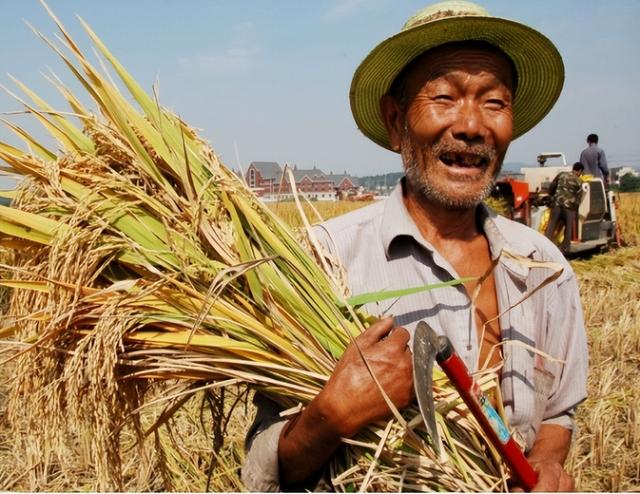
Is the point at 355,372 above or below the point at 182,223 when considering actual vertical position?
below

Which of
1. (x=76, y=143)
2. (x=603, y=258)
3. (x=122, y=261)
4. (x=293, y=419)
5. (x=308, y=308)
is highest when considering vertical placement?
(x=76, y=143)

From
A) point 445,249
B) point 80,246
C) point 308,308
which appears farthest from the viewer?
point 445,249

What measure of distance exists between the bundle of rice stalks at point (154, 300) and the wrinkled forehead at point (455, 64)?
0.74 m

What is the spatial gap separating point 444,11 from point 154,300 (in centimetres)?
121

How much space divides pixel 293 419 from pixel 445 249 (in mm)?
754

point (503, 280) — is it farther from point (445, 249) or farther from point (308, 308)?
point (308, 308)

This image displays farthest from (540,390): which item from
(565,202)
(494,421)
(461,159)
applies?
(565,202)

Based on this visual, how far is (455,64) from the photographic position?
1.88m

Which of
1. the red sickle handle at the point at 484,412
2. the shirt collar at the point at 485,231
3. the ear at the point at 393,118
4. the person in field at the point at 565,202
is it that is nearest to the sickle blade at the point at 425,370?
the red sickle handle at the point at 484,412

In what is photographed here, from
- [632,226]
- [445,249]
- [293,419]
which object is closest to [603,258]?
[632,226]

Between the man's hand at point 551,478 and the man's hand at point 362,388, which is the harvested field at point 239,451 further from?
the man's hand at point 551,478

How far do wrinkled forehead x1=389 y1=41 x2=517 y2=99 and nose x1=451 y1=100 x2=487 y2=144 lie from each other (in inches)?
4.8

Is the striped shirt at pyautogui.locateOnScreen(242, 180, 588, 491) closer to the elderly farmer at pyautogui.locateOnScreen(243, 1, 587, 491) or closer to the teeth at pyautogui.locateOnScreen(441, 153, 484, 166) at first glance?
the elderly farmer at pyautogui.locateOnScreen(243, 1, 587, 491)

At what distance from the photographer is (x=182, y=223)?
1.45 metres
